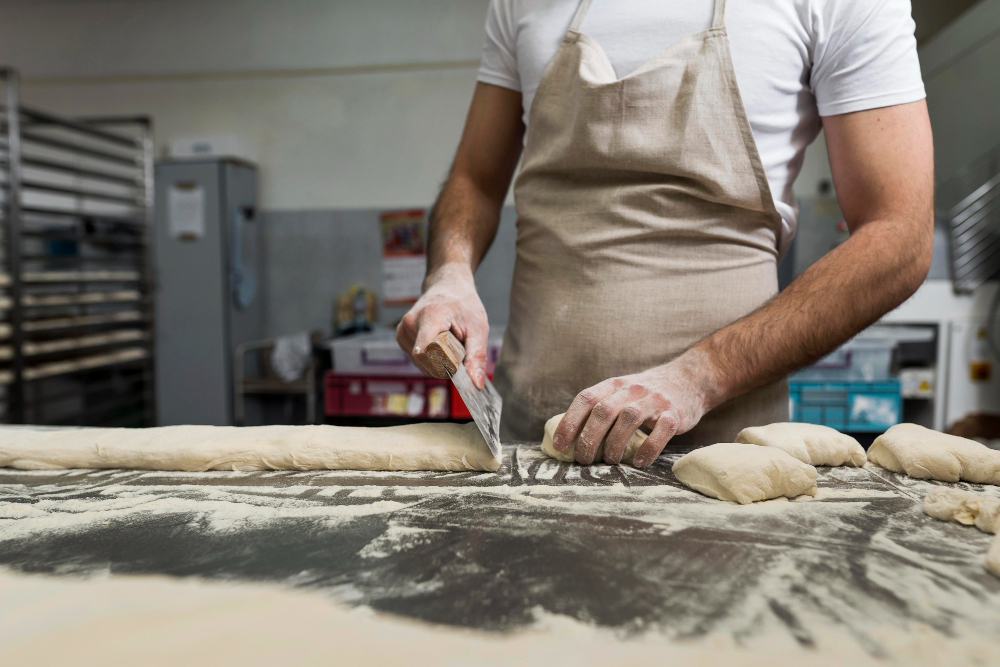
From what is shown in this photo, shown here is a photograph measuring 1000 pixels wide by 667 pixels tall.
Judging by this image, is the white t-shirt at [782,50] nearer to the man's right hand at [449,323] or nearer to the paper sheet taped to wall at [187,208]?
the man's right hand at [449,323]

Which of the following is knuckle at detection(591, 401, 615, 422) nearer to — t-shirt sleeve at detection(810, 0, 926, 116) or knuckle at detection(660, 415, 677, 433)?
knuckle at detection(660, 415, 677, 433)

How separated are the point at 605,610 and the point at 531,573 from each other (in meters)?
0.08

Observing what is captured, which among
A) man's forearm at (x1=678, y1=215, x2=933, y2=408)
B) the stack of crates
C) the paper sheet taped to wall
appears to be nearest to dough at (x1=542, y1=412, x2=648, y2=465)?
man's forearm at (x1=678, y1=215, x2=933, y2=408)

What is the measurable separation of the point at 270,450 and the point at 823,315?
2.62 feet

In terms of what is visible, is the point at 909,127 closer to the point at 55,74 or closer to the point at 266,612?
the point at 266,612

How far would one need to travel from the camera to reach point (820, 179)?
3.67 meters

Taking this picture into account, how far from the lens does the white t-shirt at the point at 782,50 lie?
924 mm

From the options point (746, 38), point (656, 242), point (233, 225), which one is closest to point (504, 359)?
point (656, 242)

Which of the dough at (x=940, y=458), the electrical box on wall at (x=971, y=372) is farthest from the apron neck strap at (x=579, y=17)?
the electrical box on wall at (x=971, y=372)

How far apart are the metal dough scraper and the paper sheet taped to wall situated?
10.7ft

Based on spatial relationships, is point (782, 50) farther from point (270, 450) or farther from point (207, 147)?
point (207, 147)

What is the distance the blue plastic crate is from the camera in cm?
284

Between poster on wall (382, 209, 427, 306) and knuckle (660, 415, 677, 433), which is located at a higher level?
poster on wall (382, 209, 427, 306)

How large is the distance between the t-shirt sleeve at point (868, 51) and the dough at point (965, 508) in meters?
0.56
